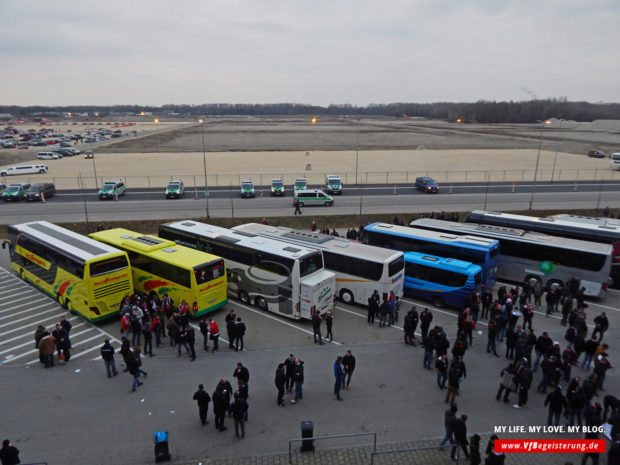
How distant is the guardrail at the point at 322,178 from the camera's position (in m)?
52.9

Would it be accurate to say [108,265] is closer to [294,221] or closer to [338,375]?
[338,375]

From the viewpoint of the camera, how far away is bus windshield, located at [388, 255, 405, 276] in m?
18.1

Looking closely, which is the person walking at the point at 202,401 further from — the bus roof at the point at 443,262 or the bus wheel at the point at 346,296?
the bus roof at the point at 443,262

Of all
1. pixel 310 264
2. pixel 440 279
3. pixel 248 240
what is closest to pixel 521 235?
pixel 440 279

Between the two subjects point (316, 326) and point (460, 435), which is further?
point (316, 326)

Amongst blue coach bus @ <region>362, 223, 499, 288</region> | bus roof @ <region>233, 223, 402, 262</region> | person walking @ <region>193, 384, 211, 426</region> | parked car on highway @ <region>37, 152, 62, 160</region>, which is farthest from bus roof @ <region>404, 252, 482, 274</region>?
parked car on highway @ <region>37, 152, 62, 160</region>

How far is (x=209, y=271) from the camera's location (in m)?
17.5

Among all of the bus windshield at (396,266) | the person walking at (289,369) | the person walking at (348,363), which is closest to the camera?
the person walking at (289,369)

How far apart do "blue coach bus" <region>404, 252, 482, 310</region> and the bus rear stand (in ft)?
41.5

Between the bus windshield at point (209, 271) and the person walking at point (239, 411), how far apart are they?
7390 millimetres

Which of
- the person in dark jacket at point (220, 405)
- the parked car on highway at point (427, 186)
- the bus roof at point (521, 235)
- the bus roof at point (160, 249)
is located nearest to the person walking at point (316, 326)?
the person in dark jacket at point (220, 405)

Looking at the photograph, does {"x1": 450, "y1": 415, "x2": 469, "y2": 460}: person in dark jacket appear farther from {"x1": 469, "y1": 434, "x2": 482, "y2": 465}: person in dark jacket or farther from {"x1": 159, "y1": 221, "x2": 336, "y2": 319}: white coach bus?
{"x1": 159, "y1": 221, "x2": 336, "y2": 319}: white coach bus

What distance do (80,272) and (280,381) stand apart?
9.91 meters

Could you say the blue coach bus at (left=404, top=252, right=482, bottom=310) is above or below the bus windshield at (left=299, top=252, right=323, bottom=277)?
below
